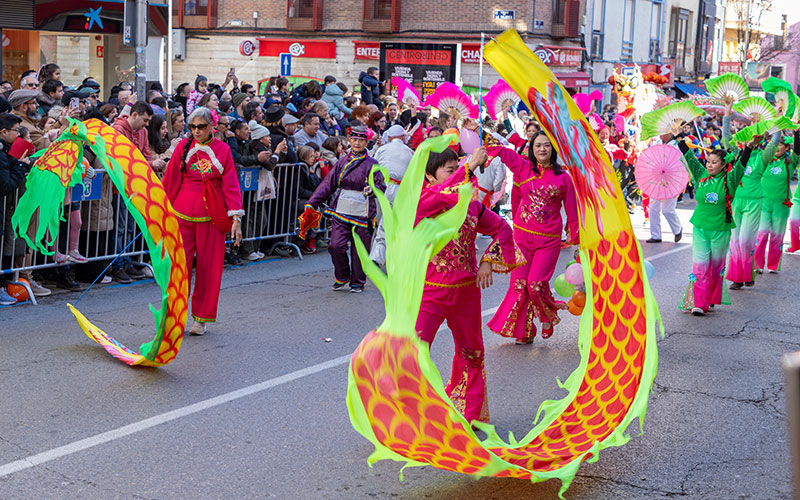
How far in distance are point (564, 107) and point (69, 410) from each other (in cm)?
342

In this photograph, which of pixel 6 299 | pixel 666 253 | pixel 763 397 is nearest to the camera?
pixel 763 397

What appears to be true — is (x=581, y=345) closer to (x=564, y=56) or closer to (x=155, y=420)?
(x=155, y=420)

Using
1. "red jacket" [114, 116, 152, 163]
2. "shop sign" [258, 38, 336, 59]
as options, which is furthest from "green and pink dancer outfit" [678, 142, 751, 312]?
"shop sign" [258, 38, 336, 59]

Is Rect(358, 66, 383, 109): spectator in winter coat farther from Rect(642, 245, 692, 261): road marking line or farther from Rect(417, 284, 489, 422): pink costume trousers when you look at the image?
Rect(417, 284, 489, 422): pink costume trousers

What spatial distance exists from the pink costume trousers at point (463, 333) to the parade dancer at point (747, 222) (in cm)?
649

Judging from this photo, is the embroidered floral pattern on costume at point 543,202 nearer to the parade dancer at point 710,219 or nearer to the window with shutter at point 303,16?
the parade dancer at point 710,219

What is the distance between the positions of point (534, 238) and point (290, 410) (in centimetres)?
274

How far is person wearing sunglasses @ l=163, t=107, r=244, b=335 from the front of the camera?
304 inches

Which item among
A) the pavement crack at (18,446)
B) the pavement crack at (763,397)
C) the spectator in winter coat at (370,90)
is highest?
the spectator in winter coat at (370,90)

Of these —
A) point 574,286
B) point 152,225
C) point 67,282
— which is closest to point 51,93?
point 67,282

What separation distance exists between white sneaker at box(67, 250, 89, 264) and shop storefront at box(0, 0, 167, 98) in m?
11.4

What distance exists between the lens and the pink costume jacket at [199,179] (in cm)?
773

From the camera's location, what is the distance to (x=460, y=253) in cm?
545

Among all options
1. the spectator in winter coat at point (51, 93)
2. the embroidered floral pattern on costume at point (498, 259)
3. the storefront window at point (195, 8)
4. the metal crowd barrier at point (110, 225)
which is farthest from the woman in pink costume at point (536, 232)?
the storefront window at point (195, 8)
